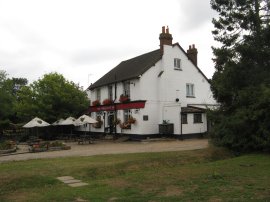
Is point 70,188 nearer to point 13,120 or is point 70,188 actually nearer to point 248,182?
point 248,182

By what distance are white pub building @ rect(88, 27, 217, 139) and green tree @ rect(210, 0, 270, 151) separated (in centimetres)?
1049

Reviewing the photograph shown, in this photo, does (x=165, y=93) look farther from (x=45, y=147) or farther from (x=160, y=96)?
(x=45, y=147)

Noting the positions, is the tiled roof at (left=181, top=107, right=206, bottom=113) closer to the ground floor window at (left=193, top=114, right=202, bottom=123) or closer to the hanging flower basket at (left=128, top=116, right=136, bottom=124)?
the ground floor window at (left=193, top=114, right=202, bottom=123)

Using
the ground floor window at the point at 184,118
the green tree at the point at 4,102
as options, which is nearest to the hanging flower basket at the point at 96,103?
the green tree at the point at 4,102

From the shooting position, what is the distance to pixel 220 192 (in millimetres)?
9477

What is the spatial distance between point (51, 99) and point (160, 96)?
480 inches

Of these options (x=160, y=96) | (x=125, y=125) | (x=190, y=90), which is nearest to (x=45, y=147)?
(x=125, y=125)

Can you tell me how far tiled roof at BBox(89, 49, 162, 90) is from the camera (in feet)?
112

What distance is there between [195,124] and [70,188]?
23121 mm

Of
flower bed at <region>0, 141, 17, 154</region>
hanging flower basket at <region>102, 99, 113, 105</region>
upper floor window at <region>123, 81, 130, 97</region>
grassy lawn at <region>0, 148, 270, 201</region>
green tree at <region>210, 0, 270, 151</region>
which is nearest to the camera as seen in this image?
grassy lawn at <region>0, 148, 270, 201</region>

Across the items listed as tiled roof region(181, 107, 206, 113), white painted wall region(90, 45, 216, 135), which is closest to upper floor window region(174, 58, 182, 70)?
white painted wall region(90, 45, 216, 135)

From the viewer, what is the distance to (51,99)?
127 ft

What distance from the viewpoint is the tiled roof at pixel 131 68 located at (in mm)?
34219

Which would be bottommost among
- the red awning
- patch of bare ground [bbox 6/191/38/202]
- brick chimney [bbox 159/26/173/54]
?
patch of bare ground [bbox 6/191/38/202]
